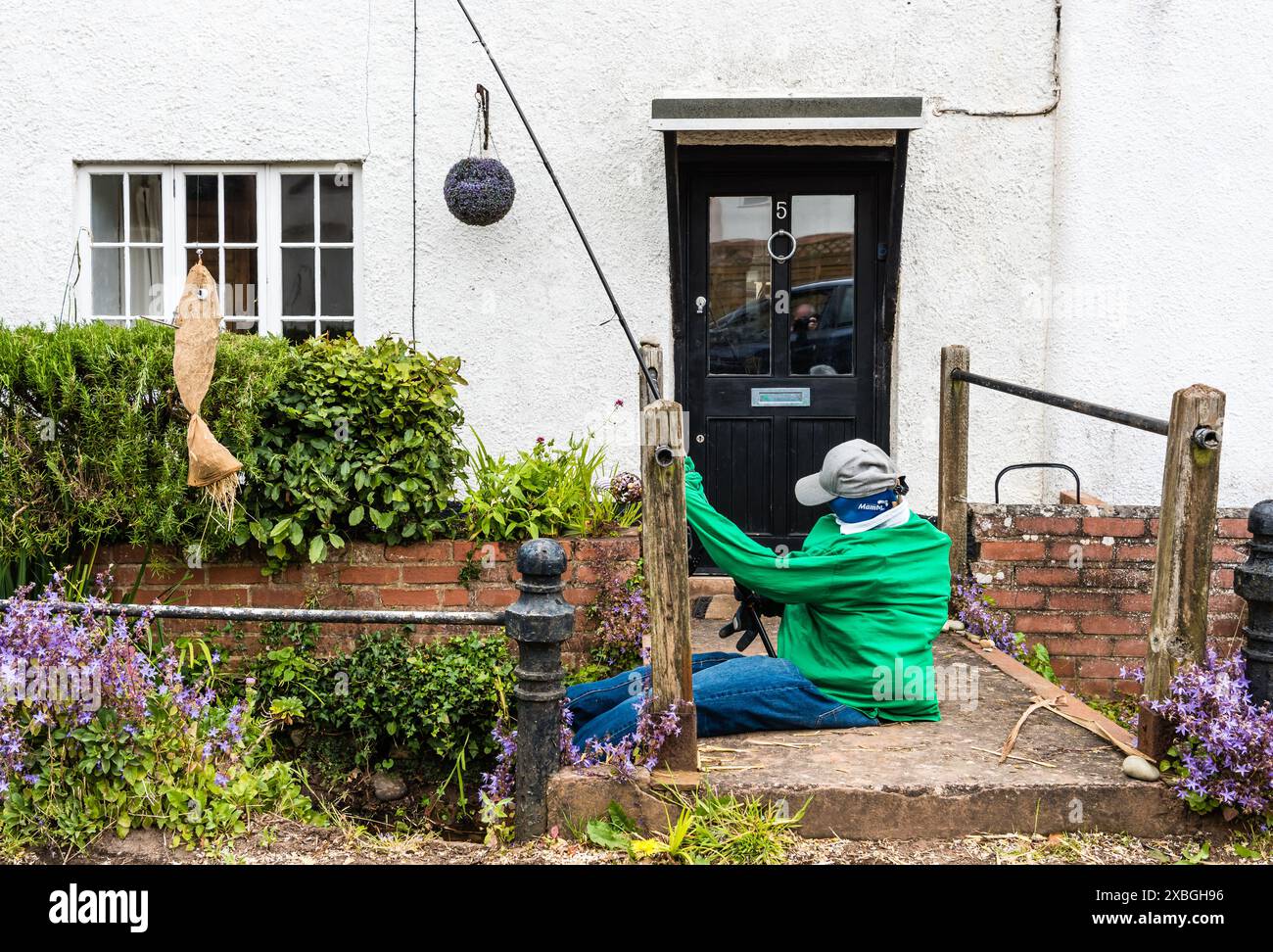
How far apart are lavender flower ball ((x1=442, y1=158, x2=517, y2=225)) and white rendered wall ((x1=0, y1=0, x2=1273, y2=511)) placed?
20cm

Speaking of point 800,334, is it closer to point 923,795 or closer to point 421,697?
point 421,697

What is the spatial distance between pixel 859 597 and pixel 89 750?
2.72m

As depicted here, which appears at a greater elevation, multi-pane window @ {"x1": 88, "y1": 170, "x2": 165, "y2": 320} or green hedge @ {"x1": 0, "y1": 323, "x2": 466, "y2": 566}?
multi-pane window @ {"x1": 88, "y1": 170, "x2": 165, "y2": 320}

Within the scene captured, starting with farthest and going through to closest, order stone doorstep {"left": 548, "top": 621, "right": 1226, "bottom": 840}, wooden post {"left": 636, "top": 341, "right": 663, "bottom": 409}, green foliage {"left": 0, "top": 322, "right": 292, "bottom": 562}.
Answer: wooden post {"left": 636, "top": 341, "right": 663, "bottom": 409} < green foliage {"left": 0, "top": 322, "right": 292, "bottom": 562} < stone doorstep {"left": 548, "top": 621, "right": 1226, "bottom": 840}

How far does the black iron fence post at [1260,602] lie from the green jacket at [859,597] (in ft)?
3.24

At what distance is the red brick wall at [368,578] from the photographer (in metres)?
4.94

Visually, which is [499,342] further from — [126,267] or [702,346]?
[126,267]

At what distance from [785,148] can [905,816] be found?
4113 mm

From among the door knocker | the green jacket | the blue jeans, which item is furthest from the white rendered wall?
the blue jeans

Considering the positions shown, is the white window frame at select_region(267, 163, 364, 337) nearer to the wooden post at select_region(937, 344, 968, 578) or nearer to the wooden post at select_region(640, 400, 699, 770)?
the wooden post at select_region(937, 344, 968, 578)

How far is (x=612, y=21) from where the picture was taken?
6.43 metres

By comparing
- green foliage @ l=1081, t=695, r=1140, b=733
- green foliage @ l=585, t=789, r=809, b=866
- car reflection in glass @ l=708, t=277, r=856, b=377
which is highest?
car reflection in glass @ l=708, t=277, r=856, b=377

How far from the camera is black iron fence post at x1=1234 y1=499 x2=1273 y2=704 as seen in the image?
367cm

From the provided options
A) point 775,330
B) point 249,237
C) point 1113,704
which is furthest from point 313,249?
point 1113,704
